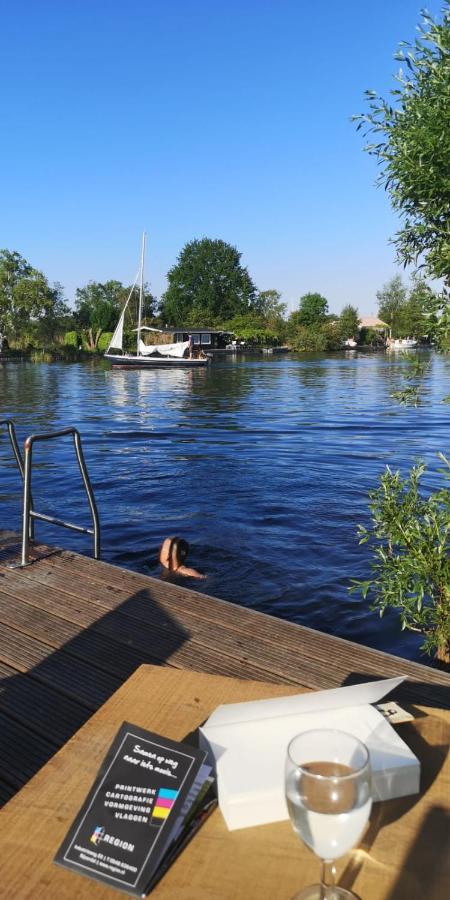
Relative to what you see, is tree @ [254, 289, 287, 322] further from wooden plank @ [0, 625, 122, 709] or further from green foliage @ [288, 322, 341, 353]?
wooden plank @ [0, 625, 122, 709]

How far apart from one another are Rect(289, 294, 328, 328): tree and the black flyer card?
328 ft

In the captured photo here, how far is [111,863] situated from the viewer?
1.08m

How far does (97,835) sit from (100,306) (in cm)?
8302

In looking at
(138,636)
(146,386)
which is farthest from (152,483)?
(146,386)

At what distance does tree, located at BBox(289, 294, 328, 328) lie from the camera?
101688 millimetres

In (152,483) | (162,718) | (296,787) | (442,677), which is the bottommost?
(152,483)

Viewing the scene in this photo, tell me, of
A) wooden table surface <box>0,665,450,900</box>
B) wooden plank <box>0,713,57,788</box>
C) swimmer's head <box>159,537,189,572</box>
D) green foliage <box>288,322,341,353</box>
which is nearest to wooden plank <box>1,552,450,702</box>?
wooden plank <box>0,713,57,788</box>

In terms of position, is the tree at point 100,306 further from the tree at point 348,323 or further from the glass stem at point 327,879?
the glass stem at point 327,879

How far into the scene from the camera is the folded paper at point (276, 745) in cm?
114

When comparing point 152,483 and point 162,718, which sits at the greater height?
point 162,718

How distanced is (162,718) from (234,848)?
49 centimetres

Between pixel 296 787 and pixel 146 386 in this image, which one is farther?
pixel 146 386

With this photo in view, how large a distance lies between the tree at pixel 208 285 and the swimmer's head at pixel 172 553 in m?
96.1

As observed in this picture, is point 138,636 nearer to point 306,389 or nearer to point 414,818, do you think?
point 414,818
